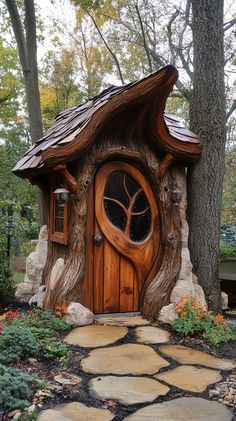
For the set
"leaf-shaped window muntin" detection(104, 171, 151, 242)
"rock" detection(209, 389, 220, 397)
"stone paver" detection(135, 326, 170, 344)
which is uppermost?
"leaf-shaped window muntin" detection(104, 171, 151, 242)

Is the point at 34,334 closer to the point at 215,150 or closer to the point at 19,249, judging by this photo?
the point at 215,150

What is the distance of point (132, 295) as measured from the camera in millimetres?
5465

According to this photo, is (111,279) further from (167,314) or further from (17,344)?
(17,344)

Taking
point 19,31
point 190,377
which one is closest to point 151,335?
point 190,377

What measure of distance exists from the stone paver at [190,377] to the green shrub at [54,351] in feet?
3.21

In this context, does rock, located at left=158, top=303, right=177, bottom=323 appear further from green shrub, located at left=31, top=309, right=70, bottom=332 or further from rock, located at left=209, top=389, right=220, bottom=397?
rock, located at left=209, top=389, right=220, bottom=397

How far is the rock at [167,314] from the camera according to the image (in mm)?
5067

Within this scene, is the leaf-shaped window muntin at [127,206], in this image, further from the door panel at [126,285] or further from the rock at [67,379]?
the rock at [67,379]

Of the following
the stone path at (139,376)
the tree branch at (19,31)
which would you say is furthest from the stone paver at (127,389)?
the tree branch at (19,31)

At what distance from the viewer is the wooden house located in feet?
16.1

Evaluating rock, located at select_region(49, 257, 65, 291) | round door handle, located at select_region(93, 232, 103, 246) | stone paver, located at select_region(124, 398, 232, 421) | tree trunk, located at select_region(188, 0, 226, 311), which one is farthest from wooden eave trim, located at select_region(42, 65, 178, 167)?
stone paver, located at select_region(124, 398, 232, 421)

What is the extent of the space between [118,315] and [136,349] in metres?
1.25

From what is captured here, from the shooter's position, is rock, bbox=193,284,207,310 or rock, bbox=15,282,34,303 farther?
rock, bbox=15,282,34,303

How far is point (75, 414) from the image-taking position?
264 cm
